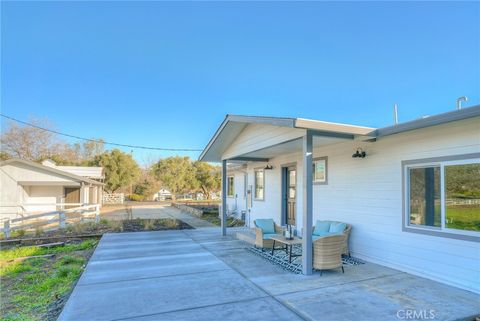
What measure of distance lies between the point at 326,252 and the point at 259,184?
6.96m

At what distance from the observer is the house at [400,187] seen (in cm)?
465

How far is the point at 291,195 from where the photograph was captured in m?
9.75

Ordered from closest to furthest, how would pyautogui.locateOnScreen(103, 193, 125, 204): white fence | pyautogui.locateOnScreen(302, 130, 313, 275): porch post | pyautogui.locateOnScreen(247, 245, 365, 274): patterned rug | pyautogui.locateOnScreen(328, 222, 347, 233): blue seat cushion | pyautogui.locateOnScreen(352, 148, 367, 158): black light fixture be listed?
pyautogui.locateOnScreen(302, 130, 313, 275): porch post
pyautogui.locateOnScreen(247, 245, 365, 274): patterned rug
pyautogui.locateOnScreen(352, 148, 367, 158): black light fixture
pyautogui.locateOnScreen(328, 222, 347, 233): blue seat cushion
pyautogui.locateOnScreen(103, 193, 125, 204): white fence

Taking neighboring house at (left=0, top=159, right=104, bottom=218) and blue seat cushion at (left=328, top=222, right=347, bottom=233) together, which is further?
neighboring house at (left=0, top=159, right=104, bottom=218)

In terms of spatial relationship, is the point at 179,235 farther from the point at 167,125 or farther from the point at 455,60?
the point at 167,125

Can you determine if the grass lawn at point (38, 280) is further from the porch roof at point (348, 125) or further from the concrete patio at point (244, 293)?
the porch roof at point (348, 125)

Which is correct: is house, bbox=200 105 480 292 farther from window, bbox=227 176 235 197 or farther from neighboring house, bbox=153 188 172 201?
neighboring house, bbox=153 188 172 201

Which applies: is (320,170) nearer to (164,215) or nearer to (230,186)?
(230,186)

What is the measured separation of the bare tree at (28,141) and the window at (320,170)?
3171cm

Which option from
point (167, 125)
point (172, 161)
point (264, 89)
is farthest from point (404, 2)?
point (172, 161)

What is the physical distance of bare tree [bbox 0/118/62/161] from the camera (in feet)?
94.7

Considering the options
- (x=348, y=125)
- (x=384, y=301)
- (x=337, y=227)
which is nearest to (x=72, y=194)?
(x=337, y=227)

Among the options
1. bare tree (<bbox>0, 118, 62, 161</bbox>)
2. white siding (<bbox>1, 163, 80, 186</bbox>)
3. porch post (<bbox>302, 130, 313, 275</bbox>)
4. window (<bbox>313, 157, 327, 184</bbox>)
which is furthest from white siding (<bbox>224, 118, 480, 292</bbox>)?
bare tree (<bbox>0, 118, 62, 161</bbox>)

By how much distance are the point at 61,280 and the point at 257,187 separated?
8.14 meters
